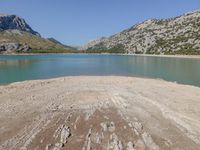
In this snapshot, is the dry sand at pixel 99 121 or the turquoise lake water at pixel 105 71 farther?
the turquoise lake water at pixel 105 71

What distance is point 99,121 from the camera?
22.9 metres

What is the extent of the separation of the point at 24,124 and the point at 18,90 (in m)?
17.4

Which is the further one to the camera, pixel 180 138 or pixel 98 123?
pixel 98 123

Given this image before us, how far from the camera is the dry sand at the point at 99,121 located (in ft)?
60.4

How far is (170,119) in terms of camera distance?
23.8 meters

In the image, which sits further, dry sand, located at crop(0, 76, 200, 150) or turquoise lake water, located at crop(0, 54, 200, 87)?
turquoise lake water, located at crop(0, 54, 200, 87)

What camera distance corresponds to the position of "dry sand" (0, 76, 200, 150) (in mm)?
18406

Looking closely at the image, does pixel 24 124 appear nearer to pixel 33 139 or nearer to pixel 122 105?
pixel 33 139

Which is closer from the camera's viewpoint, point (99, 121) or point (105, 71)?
point (99, 121)

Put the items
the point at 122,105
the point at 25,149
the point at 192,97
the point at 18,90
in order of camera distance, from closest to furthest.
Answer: the point at 25,149 < the point at 122,105 < the point at 192,97 < the point at 18,90

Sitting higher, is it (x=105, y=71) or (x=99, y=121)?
(x=99, y=121)

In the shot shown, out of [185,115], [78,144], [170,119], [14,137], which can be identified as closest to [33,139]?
[14,137]

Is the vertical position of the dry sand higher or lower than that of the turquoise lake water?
higher

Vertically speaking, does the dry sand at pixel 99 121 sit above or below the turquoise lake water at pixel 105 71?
above
